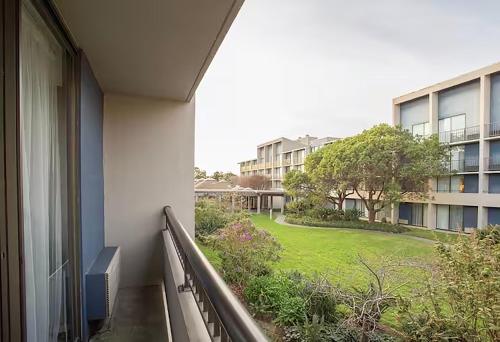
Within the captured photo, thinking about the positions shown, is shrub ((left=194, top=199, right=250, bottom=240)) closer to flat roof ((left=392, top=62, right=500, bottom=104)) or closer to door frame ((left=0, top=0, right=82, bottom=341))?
door frame ((left=0, top=0, right=82, bottom=341))

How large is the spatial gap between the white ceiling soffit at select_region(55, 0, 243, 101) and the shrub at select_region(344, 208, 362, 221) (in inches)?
463

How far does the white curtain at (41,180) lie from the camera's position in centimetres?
101

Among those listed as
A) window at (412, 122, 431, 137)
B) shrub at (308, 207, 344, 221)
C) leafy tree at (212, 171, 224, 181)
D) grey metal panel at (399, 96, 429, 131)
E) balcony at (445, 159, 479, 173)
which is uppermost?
grey metal panel at (399, 96, 429, 131)

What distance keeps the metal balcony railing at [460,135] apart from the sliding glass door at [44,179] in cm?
726

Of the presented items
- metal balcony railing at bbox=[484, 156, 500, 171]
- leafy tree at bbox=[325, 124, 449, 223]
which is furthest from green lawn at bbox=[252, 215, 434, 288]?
leafy tree at bbox=[325, 124, 449, 223]

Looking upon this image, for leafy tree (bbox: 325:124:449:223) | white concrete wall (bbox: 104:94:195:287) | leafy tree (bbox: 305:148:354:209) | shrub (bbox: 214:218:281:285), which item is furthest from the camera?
leafy tree (bbox: 305:148:354:209)

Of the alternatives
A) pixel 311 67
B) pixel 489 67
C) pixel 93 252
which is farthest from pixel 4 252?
pixel 311 67

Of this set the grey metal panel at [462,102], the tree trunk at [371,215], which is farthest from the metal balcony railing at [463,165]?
the tree trunk at [371,215]

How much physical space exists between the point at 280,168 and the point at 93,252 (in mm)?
16587

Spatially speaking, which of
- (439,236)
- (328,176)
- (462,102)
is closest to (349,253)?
(439,236)

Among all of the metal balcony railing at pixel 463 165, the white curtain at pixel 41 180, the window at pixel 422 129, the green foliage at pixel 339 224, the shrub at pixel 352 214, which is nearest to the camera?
the white curtain at pixel 41 180

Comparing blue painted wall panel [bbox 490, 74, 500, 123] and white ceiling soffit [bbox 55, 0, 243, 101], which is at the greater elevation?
blue painted wall panel [bbox 490, 74, 500, 123]

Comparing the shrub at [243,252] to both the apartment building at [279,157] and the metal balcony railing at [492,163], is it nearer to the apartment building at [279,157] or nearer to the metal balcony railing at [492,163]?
the metal balcony railing at [492,163]

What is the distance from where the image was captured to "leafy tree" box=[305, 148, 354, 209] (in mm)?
12406
